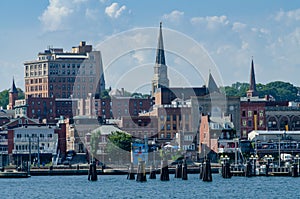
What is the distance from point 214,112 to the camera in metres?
199

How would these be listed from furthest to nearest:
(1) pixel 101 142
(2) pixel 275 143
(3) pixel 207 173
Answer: (1) pixel 101 142 → (2) pixel 275 143 → (3) pixel 207 173

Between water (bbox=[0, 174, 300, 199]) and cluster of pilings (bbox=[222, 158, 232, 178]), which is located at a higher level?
cluster of pilings (bbox=[222, 158, 232, 178])

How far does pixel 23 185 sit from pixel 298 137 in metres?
58.1

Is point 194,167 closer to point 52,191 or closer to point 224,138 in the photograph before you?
point 224,138

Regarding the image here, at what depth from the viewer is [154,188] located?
407 ft

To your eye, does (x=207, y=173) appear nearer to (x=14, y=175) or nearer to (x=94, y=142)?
(x=14, y=175)

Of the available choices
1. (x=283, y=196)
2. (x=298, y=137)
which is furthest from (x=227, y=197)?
(x=298, y=137)

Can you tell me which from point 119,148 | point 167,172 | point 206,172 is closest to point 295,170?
point 206,172

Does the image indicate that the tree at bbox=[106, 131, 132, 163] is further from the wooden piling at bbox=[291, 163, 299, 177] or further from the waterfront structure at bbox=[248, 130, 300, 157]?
the wooden piling at bbox=[291, 163, 299, 177]

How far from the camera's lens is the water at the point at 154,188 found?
114562 millimetres

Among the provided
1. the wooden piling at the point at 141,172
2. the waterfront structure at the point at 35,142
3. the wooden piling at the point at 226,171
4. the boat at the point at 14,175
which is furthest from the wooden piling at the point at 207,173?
the waterfront structure at the point at 35,142

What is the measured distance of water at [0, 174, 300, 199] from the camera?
114562 mm

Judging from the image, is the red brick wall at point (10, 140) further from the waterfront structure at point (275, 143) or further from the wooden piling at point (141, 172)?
the wooden piling at point (141, 172)

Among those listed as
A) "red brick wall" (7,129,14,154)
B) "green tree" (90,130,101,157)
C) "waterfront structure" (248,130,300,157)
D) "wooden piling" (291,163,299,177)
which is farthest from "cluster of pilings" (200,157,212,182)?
"red brick wall" (7,129,14,154)
